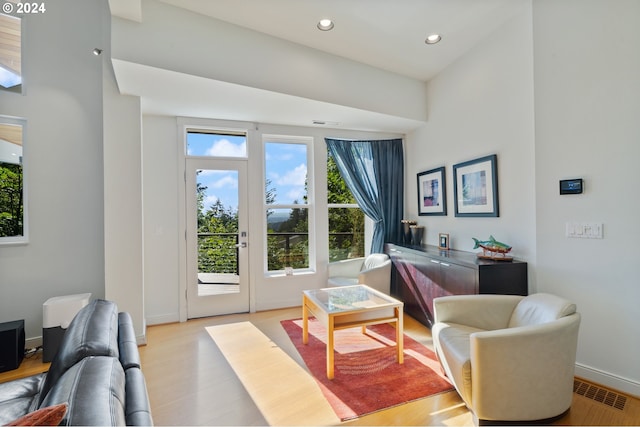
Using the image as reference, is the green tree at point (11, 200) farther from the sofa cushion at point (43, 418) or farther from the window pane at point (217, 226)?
the sofa cushion at point (43, 418)

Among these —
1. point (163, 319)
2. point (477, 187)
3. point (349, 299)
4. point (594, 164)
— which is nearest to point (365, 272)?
point (349, 299)

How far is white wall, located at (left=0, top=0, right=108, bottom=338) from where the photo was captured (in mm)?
2936

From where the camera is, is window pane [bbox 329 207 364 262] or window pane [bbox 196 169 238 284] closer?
window pane [bbox 196 169 238 284]

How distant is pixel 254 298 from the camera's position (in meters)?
3.97

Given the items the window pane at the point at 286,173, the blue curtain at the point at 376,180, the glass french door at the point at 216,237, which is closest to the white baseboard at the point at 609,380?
the blue curtain at the point at 376,180

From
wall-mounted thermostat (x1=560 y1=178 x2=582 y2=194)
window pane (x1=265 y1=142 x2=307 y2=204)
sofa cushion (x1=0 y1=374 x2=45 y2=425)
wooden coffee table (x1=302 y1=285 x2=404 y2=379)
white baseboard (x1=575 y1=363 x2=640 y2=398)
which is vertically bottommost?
white baseboard (x1=575 y1=363 x2=640 y2=398)

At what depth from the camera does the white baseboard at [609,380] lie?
80.7 inches

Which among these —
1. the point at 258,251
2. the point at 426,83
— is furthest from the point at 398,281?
the point at 426,83

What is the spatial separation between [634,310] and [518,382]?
1118 millimetres

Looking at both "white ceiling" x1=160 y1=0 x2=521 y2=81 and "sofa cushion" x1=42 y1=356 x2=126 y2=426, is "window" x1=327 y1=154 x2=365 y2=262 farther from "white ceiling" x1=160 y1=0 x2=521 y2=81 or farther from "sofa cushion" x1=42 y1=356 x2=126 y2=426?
"sofa cushion" x1=42 y1=356 x2=126 y2=426

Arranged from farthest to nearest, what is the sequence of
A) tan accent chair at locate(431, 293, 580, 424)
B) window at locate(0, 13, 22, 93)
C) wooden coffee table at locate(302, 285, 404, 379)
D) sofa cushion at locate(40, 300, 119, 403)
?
1. window at locate(0, 13, 22, 93)
2. wooden coffee table at locate(302, 285, 404, 379)
3. tan accent chair at locate(431, 293, 580, 424)
4. sofa cushion at locate(40, 300, 119, 403)

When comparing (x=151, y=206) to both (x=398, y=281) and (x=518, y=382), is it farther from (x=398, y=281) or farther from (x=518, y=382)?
(x=518, y=382)

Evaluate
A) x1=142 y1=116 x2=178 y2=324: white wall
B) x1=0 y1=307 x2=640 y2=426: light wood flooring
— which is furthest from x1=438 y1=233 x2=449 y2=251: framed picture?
x1=142 y1=116 x2=178 y2=324: white wall

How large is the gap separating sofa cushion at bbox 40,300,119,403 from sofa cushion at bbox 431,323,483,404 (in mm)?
1898
